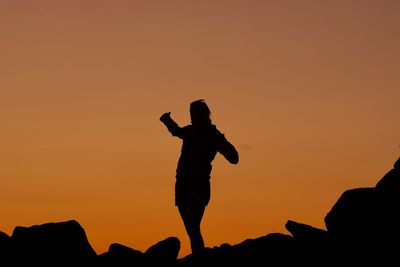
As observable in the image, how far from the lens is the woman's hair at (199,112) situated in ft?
55.6

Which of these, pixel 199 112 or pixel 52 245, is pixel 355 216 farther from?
pixel 52 245

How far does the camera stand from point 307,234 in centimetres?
1861

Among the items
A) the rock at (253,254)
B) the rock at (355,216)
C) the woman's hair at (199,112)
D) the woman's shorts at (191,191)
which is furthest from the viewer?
the rock at (355,216)

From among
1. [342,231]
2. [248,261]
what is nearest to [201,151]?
[248,261]

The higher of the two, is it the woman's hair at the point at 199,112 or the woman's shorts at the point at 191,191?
the woman's hair at the point at 199,112

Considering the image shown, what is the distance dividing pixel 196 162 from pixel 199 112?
1130mm

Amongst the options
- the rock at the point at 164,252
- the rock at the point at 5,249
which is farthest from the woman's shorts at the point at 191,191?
the rock at the point at 5,249

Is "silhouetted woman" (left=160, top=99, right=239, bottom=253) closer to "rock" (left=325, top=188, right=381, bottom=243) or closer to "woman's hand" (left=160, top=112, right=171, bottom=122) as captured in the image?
"woman's hand" (left=160, top=112, right=171, bottom=122)

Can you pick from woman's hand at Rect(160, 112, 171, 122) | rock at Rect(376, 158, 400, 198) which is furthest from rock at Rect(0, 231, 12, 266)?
rock at Rect(376, 158, 400, 198)

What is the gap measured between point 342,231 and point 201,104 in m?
4.68

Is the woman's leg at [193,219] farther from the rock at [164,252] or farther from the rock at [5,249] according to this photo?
the rock at [5,249]

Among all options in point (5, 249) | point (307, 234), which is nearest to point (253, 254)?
point (307, 234)

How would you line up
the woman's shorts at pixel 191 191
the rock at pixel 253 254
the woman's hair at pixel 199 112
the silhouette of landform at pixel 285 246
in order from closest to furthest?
the woman's hair at pixel 199 112 → the woman's shorts at pixel 191 191 → the silhouette of landform at pixel 285 246 → the rock at pixel 253 254

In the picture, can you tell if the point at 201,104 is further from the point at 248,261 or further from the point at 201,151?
the point at 248,261
